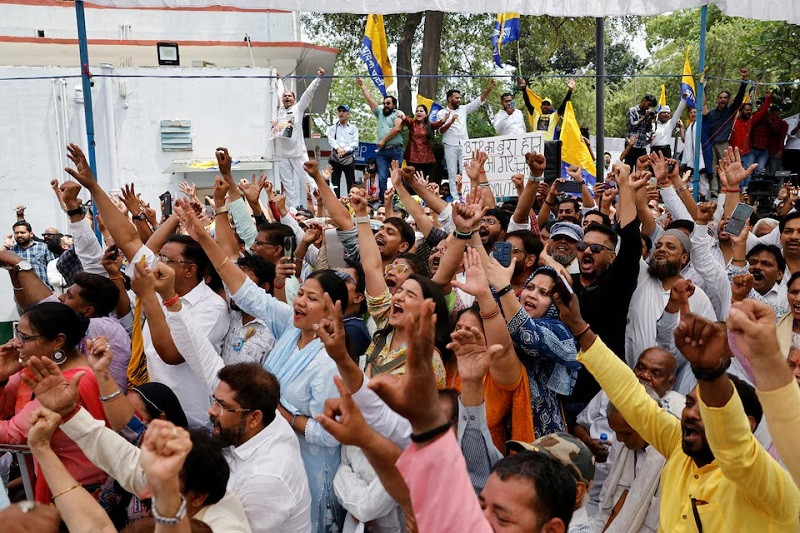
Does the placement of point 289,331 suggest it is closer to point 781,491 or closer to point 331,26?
point 781,491

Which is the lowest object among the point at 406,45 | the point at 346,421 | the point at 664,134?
the point at 346,421

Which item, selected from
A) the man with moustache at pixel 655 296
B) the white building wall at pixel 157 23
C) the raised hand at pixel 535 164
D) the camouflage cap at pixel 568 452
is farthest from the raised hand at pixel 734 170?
the white building wall at pixel 157 23

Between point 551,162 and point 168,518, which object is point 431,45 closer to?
point 551,162

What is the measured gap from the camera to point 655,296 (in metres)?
4.79

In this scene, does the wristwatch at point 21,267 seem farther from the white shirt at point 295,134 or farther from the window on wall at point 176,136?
the window on wall at point 176,136

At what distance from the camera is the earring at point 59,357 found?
12.3 ft

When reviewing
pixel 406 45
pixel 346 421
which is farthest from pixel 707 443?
pixel 406 45

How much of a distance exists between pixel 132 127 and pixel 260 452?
12.5 metres

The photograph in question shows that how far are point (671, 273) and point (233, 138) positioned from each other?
11.2m

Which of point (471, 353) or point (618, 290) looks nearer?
point (471, 353)

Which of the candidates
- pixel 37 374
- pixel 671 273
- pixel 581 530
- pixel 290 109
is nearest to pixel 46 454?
pixel 37 374

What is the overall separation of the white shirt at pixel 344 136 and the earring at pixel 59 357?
10.3m

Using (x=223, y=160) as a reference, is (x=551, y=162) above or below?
below

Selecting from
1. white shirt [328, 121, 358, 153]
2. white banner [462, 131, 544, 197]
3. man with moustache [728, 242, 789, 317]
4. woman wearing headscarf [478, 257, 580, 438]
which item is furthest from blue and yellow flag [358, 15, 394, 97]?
woman wearing headscarf [478, 257, 580, 438]
